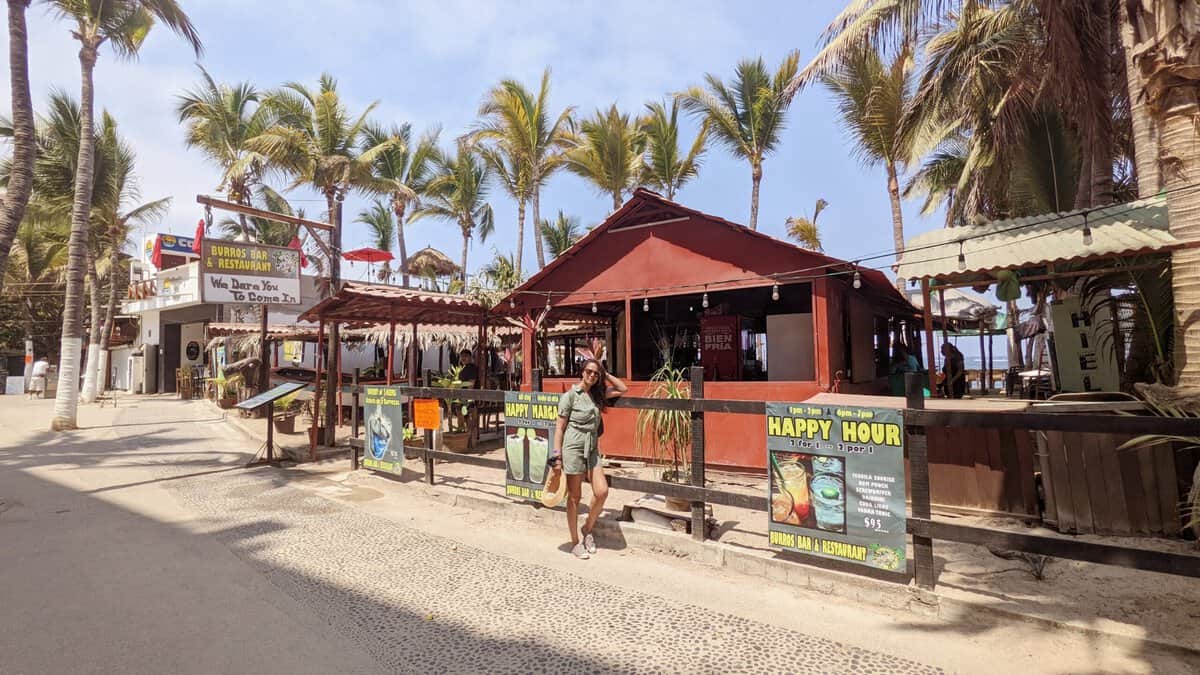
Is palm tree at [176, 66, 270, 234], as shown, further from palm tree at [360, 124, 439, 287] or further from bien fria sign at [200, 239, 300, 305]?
bien fria sign at [200, 239, 300, 305]

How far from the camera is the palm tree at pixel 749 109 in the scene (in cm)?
1873

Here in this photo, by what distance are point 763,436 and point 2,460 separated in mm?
13285

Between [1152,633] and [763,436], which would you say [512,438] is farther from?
[1152,633]

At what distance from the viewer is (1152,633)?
326 centimetres

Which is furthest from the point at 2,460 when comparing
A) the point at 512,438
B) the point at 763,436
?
the point at 763,436

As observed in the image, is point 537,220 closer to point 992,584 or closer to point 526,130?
point 526,130

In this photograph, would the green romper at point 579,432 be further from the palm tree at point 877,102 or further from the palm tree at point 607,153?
the palm tree at point 607,153

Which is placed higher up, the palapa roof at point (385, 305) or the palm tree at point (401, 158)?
→ the palm tree at point (401, 158)

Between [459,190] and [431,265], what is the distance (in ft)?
24.7

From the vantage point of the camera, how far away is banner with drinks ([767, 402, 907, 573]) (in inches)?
159

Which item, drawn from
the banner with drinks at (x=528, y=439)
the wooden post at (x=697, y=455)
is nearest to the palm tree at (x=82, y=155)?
the banner with drinks at (x=528, y=439)

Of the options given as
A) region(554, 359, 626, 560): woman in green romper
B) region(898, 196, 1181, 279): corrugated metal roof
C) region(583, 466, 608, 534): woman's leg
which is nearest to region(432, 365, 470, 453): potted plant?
region(554, 359, 626, 560): woman in green romper

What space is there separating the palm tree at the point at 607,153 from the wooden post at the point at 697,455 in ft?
51.6

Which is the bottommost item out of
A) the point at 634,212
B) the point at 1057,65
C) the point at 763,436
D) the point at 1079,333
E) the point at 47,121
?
the point at 763,436
